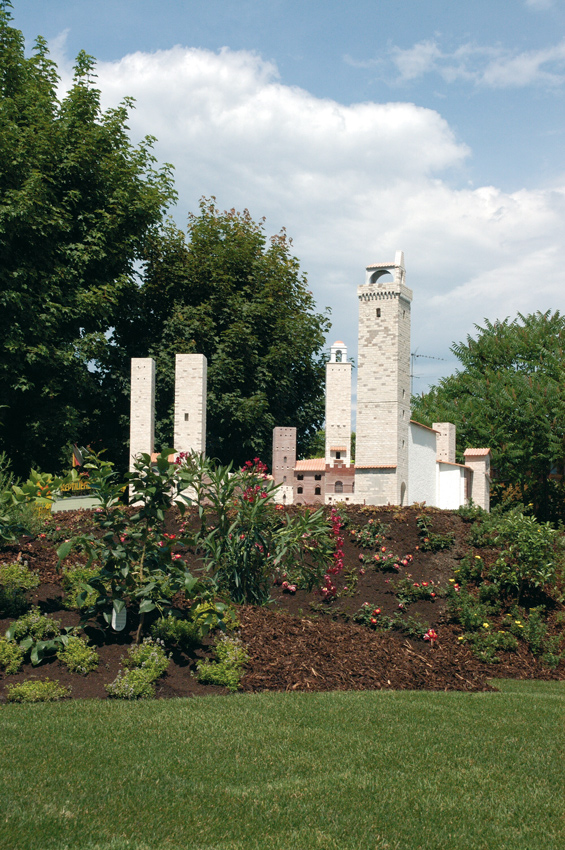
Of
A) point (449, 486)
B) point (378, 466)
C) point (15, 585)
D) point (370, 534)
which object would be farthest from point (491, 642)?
point (449, 486)

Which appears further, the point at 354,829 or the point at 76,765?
the point at 76,765

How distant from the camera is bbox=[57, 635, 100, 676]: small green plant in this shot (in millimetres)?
7426

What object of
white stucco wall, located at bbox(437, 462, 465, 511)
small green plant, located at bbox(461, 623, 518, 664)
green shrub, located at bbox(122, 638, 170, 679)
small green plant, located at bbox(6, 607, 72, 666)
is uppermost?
white stucco wall, located at bbox(437, 462, 465, 511)

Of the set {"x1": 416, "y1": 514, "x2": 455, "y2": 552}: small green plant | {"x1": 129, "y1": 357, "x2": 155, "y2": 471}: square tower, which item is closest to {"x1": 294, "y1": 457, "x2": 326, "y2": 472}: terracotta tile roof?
{"x1": 129, "y1": 357, "x2": 155, "y2": 471}: square tower

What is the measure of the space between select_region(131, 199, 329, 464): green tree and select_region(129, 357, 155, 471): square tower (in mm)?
5556

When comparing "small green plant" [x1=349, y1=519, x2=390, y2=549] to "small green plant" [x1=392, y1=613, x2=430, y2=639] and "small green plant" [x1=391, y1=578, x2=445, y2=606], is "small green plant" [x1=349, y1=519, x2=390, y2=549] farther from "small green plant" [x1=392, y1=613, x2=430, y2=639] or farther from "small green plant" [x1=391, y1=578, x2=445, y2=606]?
"small green plant" [x1=392, y1=613, x2=430, y2=639]

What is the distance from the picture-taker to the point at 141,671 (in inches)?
286

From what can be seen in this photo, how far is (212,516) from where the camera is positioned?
13477 mm

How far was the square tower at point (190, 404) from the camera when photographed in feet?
57.2

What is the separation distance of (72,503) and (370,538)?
8.23 meters

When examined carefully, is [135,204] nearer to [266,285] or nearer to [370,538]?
[266,285]

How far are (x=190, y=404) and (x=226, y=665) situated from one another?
10.5 metres

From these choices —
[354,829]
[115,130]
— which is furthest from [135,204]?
[354,829]

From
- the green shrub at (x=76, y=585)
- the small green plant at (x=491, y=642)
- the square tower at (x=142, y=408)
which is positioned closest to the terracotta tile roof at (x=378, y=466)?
the square tower at (x=142, y=408)
